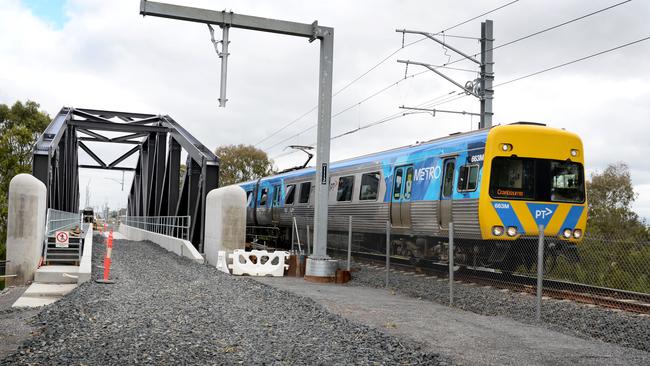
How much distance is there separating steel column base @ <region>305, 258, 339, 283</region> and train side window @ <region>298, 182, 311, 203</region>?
804 centimetres

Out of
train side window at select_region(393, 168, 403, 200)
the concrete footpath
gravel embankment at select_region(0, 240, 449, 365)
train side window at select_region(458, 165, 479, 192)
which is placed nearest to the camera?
gravel embankment at select_region(0, 240, 449, 365)

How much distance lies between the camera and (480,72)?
21.3 meters

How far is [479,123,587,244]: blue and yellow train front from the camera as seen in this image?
42.5 feet

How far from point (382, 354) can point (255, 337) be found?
1633 millimetres

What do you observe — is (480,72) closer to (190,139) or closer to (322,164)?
(322,164)

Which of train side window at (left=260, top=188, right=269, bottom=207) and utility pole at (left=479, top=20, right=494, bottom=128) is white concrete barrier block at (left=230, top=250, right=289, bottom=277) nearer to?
utility pole at (left=479, top=20, right=494, bottom=128)

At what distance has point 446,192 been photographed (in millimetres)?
14266

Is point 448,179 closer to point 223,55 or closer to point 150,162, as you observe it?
point 223,55

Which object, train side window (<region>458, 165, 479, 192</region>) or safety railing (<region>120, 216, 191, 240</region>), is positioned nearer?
train side window (<region>458, 165, 479, 192</region>)

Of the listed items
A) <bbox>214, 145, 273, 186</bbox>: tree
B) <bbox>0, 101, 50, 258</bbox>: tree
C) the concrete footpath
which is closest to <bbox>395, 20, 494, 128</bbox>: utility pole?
the concrete footpath

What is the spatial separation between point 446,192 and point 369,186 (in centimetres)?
421

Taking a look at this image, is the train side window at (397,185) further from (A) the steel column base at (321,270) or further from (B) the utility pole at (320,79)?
(A) the steel column base at (321,270)

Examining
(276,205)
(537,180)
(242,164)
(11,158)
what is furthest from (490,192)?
(242,164)

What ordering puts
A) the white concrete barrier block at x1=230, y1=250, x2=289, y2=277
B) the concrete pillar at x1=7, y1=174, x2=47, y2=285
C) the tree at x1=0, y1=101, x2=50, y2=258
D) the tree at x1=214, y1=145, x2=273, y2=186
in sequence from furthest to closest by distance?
the tree at x1=214, y1=145, x2=273, y2=186 → the tree at x1=0, y1=101, x2=50, y2=258 → the white concrete barrier block at x1=230, y1=250, x2=289, y2=277 → the concrete pillar at x1=7, y1=174, x2=47, y2=285
